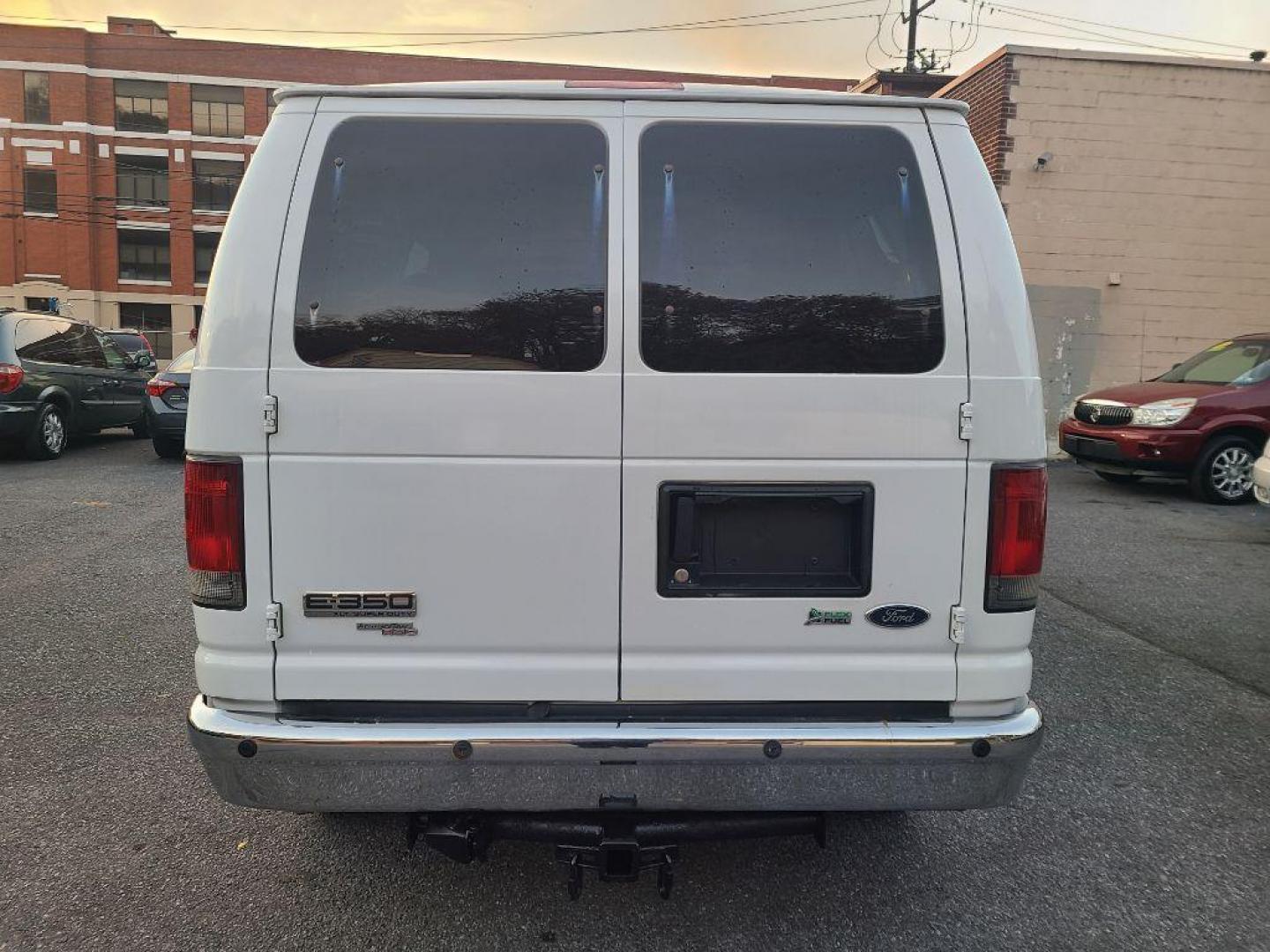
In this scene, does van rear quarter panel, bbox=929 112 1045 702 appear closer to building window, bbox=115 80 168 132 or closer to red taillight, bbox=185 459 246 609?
red taillight, bbox=185 459 246 609

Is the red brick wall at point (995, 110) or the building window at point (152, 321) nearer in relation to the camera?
the red brick wall at point (995, 110)

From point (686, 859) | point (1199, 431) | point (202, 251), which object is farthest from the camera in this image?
point (202, 251)

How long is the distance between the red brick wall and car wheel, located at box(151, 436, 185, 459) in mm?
11962

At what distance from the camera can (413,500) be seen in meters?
2.38

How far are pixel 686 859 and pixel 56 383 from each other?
1172 cm

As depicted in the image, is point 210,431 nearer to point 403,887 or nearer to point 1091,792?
point 403,887

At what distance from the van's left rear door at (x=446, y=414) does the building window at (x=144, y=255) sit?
51336mm

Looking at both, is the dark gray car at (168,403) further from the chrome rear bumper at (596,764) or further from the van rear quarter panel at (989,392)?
the van rear quarter panel at (989,392)

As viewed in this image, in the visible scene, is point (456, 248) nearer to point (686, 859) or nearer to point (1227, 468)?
point (686, 859)

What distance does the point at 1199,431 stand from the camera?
10.2m

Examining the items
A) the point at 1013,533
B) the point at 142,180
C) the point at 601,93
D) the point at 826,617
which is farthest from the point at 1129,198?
the point at 142,180

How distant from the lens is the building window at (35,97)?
1791 inches

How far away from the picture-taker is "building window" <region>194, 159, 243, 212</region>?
1852 inches

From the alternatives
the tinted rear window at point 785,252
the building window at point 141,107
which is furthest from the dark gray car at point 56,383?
the building window at point 141,107
